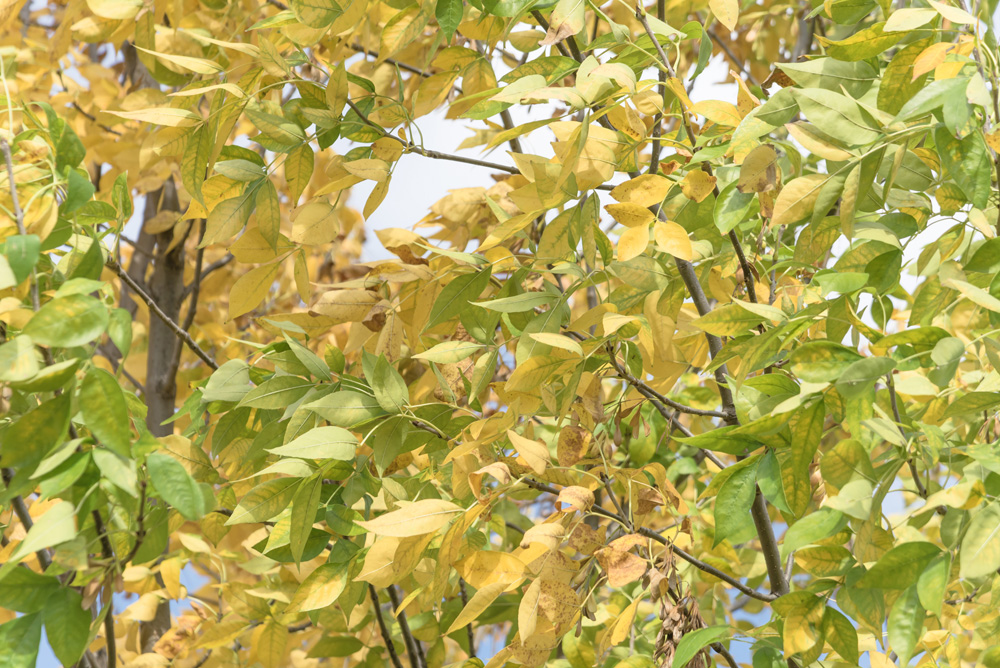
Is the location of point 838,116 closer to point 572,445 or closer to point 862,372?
point 862,372

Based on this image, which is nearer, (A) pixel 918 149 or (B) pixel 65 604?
(B) pixel 65 604

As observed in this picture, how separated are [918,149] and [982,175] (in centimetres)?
20

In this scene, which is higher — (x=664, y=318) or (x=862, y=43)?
(x=862, y=43)

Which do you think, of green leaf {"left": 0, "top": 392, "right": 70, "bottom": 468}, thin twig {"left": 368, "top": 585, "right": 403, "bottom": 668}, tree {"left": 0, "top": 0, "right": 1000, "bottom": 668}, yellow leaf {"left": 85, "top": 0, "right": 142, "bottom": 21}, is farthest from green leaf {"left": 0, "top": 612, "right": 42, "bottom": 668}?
yellow leaf {"left": 85, "top": 0, "right": 142, "bottom": 21}

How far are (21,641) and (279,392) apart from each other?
0.32 m

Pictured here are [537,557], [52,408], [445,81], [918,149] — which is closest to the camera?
[52,408]

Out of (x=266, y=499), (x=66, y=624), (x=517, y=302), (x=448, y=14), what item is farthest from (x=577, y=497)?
(x=448, y=14)

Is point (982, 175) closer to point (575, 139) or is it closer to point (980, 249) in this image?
point (980, 249)

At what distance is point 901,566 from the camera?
57 cm

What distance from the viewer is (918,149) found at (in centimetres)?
82

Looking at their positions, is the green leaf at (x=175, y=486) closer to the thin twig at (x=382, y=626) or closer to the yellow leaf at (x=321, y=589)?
the yellow leaf at (x=321, y=589)

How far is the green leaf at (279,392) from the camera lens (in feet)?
2.54

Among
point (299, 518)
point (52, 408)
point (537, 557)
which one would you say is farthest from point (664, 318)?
point (52, 408)

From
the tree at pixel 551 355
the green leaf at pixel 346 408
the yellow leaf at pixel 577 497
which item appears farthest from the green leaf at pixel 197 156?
the yellow leaf at pixel 577 497
